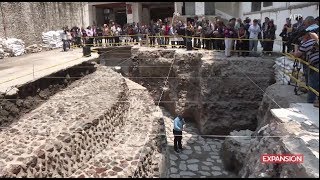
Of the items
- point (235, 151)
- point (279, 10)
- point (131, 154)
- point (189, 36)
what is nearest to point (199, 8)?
point (189, 36)

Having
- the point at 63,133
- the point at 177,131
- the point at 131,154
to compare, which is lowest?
the point at 177,131

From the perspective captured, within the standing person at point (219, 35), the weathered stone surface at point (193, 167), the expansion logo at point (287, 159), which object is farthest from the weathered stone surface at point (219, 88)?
the expansion logo at point (287, 159)

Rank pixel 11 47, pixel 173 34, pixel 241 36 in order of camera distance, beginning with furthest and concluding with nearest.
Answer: pixel 173 34
pixel 11 47
pixel 241 36

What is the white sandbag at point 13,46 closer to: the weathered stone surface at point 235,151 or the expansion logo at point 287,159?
the weathered stone surface at point 235,151

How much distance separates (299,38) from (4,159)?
738 centimetres

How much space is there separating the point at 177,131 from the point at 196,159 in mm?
1222

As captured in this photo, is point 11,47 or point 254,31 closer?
point 254,31

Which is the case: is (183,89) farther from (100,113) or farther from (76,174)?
(76,174)

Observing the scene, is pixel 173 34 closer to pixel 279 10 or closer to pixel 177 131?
pixel 279 10

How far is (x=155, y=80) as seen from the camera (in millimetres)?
17906

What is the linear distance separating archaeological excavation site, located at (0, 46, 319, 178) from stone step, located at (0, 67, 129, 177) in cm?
3

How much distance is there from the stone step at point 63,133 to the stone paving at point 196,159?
251 centimetres

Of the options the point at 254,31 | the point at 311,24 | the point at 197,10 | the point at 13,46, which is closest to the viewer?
the point at 311,24

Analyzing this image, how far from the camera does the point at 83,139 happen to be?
28.1 feet
